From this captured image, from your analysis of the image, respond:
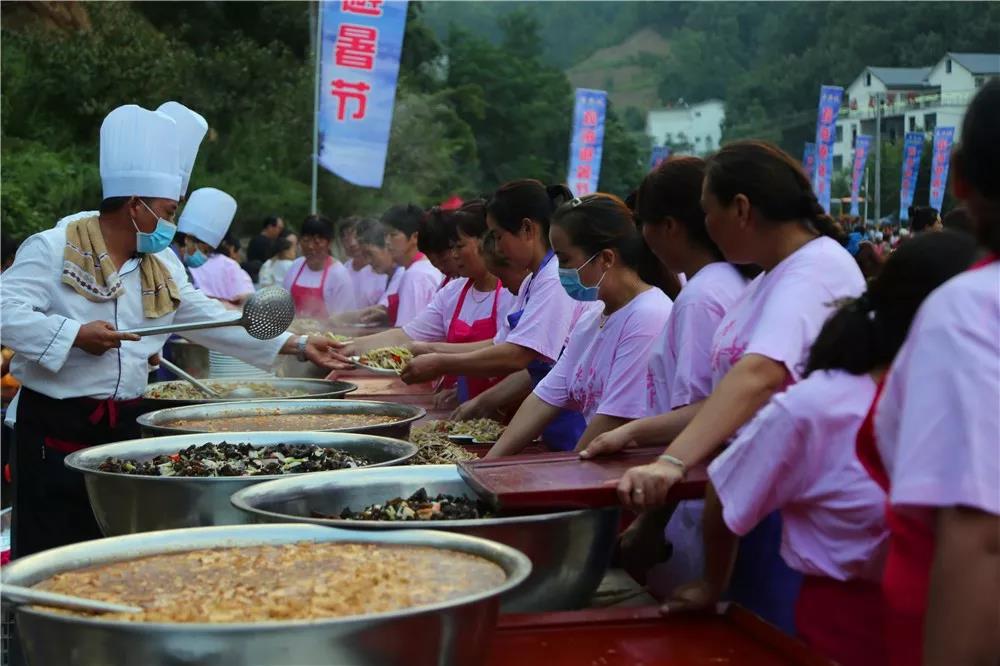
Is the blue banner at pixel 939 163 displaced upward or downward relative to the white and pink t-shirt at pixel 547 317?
upward

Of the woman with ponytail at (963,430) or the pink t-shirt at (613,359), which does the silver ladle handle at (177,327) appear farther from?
the woman with ponytail at (963,430)

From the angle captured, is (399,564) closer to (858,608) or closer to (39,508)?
(858,608)

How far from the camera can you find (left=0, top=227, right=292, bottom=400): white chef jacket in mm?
3076

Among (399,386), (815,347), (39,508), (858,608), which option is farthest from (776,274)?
(399,386)

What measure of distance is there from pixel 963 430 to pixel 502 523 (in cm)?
75

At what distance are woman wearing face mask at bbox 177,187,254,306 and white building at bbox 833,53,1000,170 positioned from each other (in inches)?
1127

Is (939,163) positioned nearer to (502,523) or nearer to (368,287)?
(368,287)

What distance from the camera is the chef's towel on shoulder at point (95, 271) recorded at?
3218mm

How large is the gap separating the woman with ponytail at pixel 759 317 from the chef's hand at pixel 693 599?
146 millimetres

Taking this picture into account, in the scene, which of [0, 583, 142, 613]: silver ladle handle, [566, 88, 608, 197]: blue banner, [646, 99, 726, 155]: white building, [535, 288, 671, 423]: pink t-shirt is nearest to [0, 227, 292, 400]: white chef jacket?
[535, 288, 671, 423]: pink t-shirt

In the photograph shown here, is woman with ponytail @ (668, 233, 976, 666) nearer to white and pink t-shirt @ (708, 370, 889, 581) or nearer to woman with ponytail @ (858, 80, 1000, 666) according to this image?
white and pink t-shirt @ (708, 370, 889, 581)

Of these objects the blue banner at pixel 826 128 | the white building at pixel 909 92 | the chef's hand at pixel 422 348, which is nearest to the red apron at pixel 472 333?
the chef's hand at pixel 422 348

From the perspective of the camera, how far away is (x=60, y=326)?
308 cm

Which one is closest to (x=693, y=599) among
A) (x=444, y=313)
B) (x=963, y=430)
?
(x=963, y=430)
